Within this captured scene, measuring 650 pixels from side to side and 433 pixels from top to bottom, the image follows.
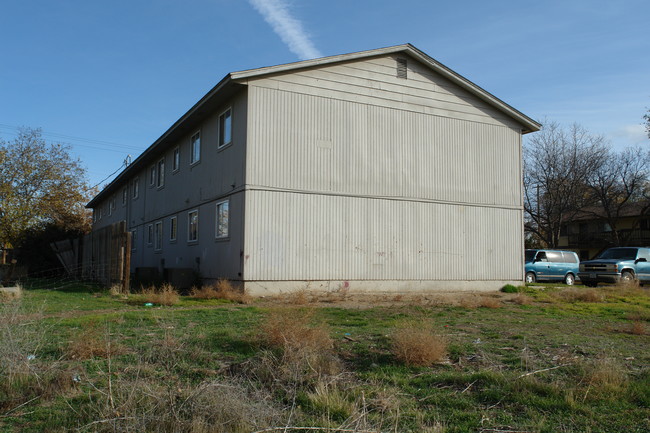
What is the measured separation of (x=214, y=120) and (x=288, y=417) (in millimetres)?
15142

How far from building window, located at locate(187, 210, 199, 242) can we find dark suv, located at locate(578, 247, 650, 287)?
57.2 ft

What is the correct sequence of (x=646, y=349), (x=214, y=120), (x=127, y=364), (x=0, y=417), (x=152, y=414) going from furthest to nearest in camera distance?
1. (x=214, y=120)
2. (x=646, y=349)
3. (x=127, y=364)
4. (x=0, y=417)
5. (x=152, y=414)

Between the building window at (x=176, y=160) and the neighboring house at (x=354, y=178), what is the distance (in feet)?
4.39

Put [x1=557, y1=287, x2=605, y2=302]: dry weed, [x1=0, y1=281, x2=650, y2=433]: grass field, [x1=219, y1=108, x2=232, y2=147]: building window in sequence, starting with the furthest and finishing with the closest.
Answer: [x1=219, y1=108, x2=232, y2=147]: building window
[x1=557, y1=287, x2=605, y2=302]: dry weed
[x1=0, y1=281, x2=650, y2=433]: grass field

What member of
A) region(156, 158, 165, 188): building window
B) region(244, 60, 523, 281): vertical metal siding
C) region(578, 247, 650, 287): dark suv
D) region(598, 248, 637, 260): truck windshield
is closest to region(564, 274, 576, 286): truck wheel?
region(578, 247, 650, 287): dark suv

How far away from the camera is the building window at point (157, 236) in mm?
24734

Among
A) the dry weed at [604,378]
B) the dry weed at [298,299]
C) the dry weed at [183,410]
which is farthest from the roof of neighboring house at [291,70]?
the dry weed at [604,378]

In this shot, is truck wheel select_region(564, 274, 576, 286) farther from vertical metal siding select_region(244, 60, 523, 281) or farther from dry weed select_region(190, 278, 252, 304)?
dry weed select_region(190, 278, 252, 304)

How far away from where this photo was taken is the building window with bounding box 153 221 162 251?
24.7 meters

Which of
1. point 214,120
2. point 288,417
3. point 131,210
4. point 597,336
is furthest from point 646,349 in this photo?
point 131,210

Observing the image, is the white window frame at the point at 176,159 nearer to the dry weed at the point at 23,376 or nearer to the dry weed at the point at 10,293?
the dry weed at the point at 10,293

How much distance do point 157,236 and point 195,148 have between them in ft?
21.3

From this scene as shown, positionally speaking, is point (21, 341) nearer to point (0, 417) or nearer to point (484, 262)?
point (0, 417)

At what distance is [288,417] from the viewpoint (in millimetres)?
4605
